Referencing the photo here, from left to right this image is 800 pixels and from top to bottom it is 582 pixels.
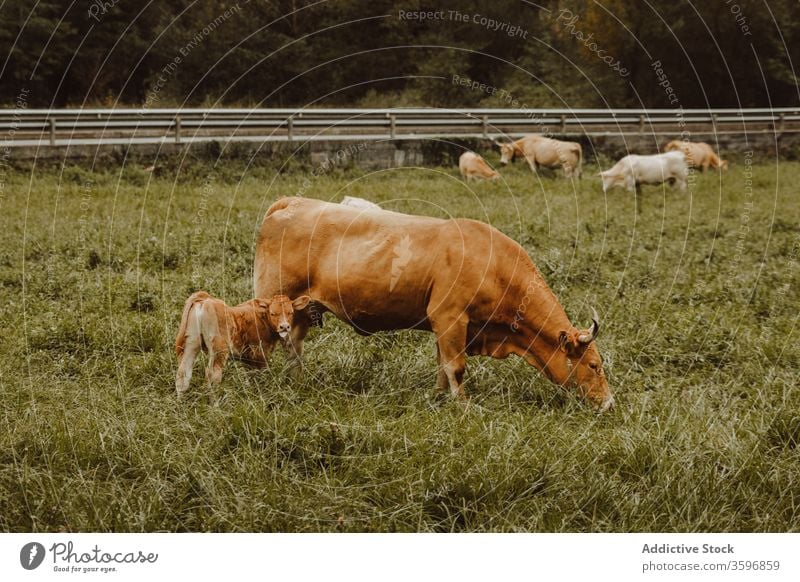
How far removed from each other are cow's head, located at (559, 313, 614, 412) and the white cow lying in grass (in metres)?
12.8

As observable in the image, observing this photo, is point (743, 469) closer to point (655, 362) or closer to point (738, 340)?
point (655, 362)

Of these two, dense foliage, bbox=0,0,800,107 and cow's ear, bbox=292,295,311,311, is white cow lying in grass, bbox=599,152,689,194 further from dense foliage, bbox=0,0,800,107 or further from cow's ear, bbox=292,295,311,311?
cow's ear, bbox=292,295,311,311

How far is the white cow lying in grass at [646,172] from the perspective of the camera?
64.9 feet

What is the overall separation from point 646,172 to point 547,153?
3.10m

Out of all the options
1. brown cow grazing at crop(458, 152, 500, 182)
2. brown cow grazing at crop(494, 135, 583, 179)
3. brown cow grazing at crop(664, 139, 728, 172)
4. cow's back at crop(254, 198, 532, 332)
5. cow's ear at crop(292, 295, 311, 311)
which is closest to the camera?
cow's back at crop(254, 198, 532, 332)

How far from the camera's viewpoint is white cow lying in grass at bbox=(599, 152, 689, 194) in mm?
19781

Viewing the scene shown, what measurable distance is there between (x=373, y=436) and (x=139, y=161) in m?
15.2

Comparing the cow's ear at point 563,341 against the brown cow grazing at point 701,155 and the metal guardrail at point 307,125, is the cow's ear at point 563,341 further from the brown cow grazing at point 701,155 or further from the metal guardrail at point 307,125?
the brown cow grazing at point 701,155

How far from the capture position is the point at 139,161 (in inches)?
763

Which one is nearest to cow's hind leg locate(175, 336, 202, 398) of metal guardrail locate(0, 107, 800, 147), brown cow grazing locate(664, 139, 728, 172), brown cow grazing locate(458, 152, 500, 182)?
metal guardrail locate(0, 107, 800, 147)

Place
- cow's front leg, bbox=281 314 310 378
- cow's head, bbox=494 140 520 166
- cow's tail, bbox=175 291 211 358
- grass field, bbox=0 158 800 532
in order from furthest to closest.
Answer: cow's head, bbox=494 140 520 166 → cow's front leg, bbox=281 314 310 378 → cow's tail, bbox=175 291 211 358 → grass field, bbox=0 158 800 532

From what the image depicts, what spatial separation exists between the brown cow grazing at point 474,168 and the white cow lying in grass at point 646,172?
111 inches
